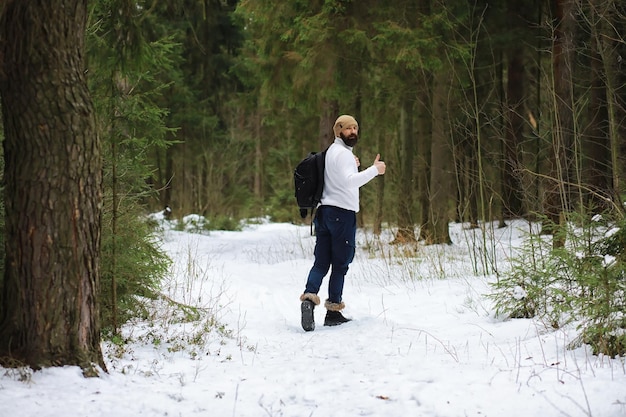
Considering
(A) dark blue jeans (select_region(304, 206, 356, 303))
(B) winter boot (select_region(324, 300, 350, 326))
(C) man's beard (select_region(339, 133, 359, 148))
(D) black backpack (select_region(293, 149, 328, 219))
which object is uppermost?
(C) man's beard (select_region(339, 133, 359, 148))

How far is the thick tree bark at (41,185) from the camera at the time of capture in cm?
304

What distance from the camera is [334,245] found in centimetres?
528

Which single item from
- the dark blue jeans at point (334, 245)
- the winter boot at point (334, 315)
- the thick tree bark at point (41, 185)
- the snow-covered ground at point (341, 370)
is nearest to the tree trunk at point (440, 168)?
the snow-covered ground at point (341, 370)

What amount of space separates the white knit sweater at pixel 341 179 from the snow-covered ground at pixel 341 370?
1224 millimetres

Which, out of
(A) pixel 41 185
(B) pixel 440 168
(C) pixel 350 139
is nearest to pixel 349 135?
(C) pixel 350 139

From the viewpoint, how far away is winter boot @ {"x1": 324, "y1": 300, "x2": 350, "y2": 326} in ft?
17.9

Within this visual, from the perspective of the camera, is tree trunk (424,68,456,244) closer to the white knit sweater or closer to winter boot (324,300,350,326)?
winter boot (324,300,350,326)

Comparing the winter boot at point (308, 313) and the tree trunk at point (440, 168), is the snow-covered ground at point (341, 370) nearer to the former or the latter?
the winter boot at point (308, 313)

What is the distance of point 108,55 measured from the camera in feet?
15.1

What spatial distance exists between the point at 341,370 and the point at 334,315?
177 cm

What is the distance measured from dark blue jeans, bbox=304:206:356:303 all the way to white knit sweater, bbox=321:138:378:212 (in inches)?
3.1

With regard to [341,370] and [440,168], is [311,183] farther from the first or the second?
[440,168]

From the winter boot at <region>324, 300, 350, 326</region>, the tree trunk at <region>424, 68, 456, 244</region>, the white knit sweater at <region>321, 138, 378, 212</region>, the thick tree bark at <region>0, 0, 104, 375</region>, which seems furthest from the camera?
the tree trunk at <region>424, 68, 456, 244</region>

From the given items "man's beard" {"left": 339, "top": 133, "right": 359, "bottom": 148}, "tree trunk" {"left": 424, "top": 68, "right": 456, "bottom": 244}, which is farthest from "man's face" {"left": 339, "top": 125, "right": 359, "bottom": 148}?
"tree trunk" {"left": 424, "top": 68, "right": 456, "bottom": 244}
